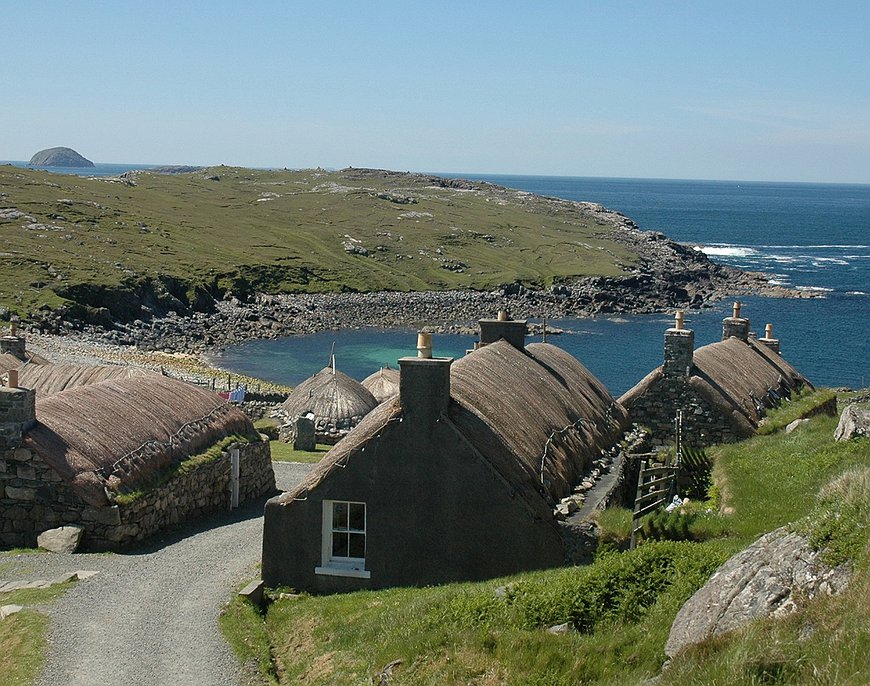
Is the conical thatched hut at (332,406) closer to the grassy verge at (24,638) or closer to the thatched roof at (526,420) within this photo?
the thatched roof at (526,420)

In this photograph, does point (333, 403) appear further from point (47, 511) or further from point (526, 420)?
point (526, 420)

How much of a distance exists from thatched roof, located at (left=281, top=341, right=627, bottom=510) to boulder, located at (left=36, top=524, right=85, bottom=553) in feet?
19.1

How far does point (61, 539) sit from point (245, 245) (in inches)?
5032

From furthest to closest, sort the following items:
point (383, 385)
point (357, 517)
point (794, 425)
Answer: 1. point (383, 385)
2. point (794, 425)
3. point (357, 517)

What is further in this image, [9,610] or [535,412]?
[535,412]

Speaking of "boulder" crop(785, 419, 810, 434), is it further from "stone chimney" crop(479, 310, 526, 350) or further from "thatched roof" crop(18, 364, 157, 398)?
"thatched roof" crop(18, 364, 157, 398)

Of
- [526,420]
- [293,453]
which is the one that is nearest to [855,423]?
[526,420]

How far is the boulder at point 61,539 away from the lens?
2203 cm

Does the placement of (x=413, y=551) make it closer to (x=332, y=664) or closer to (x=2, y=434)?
(x=332, y=664)

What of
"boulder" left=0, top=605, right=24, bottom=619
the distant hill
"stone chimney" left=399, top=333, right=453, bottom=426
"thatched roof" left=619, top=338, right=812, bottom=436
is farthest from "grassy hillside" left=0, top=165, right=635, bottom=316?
"stone chimney" left=399, top=333, right=453, bottom=426

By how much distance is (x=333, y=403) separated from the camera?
40.8 metres

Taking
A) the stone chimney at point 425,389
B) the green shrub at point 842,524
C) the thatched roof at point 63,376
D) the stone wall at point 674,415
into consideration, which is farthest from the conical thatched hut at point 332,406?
the green shrub at point 842,524

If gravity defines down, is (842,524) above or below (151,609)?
above

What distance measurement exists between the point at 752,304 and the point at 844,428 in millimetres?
113370
